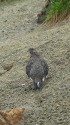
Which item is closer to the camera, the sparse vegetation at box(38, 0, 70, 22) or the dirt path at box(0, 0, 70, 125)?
the dirt path at box(0, 0, 70, 125)

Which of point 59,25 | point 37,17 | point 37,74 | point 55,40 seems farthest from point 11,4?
point 37,74

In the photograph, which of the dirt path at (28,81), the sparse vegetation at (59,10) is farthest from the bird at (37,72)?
the sparse vegetation at (59,10)

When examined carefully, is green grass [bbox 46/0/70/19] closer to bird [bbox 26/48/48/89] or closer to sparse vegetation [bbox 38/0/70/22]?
sparse vegetation [bbox 38/0/70/22]

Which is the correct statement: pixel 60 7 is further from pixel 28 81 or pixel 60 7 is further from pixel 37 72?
pixel 37 72

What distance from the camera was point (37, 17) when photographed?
13.9m

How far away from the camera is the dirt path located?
22.0 feet

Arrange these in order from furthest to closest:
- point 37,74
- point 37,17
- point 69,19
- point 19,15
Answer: point 19,15 < point 37,17 < point 69,19 < point 37,74

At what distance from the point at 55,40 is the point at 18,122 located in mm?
4053

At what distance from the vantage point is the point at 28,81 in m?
8.16

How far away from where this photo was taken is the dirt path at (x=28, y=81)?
670 cm

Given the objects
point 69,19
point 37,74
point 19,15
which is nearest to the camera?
point 37,74

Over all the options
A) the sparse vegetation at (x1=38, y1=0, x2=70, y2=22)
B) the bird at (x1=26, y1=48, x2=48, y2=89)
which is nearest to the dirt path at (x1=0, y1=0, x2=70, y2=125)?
the bird at (x1=26, y1=48, x2=48, y2=89)

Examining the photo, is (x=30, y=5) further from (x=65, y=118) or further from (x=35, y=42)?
(x=65, y=118)

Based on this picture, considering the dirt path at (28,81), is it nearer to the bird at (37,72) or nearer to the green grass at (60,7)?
the bird at (37,72)
